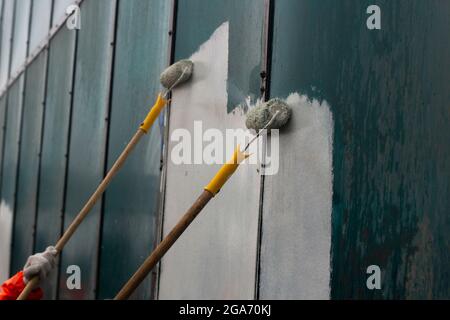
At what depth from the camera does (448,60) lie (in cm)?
238

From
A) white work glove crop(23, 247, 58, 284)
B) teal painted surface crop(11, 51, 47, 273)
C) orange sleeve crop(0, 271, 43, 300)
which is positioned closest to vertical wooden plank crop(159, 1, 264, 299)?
white work glove crop(23, 247, 58, 284)

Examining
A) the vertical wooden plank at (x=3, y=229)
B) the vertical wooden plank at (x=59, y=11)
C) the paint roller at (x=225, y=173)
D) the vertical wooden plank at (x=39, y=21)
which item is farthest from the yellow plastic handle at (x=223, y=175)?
the vertical wooden plank at (x=3, y=229)

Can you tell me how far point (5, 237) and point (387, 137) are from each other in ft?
21.6

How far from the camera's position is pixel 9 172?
841 centimetres

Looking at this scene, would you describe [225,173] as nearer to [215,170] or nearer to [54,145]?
[215,170]

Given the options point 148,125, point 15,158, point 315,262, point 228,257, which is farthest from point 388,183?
point 15,158

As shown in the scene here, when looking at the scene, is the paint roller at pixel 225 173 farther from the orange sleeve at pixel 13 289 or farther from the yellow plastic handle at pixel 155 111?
the orange sleeve at pixel 13 289

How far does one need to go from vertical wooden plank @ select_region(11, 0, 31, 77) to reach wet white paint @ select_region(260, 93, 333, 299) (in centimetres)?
637

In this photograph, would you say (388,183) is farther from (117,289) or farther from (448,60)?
(117,289)

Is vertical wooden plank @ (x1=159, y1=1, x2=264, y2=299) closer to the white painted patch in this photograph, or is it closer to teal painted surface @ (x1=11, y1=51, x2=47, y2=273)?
teal painted surface @ (x1=11, y1=51, x2=47, y2=273)

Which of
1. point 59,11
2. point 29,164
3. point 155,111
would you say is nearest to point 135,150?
point 155,111

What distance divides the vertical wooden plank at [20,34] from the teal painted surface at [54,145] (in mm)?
1974

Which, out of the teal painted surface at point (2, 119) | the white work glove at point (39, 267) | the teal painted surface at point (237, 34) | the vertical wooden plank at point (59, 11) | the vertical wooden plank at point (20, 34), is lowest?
the white work glove at point (39, 267)

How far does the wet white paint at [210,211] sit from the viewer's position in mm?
3045
